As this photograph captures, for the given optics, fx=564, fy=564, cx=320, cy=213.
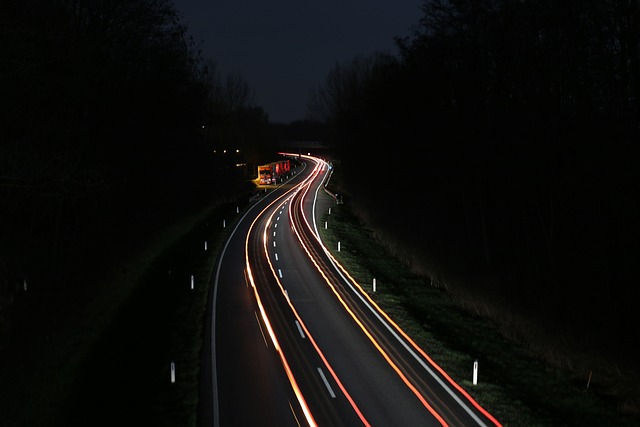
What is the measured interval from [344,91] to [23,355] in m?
65.9

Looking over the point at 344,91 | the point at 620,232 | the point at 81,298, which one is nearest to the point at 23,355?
the point at 81,298

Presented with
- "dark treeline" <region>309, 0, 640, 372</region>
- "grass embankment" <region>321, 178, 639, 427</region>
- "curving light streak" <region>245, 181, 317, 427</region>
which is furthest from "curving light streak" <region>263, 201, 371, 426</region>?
"dark treeline" <region>309, 0, 640, 372</region>

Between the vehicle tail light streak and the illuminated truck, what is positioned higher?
the illuminated truck

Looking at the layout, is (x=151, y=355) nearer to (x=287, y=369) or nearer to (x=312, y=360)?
(x=287, y=369)

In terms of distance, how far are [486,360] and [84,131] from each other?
17815mm

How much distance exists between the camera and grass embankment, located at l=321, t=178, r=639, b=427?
14508 mm

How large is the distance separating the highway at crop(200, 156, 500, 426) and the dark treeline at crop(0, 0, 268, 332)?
657 cm

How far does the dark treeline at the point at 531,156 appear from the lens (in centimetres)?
2525

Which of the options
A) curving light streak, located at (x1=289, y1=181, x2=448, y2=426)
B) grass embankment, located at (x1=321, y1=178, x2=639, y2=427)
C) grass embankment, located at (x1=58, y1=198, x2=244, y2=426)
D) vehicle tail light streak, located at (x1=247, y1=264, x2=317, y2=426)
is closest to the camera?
grass embankment, located at (x1=58, y1=198, x2=244, y2=426)

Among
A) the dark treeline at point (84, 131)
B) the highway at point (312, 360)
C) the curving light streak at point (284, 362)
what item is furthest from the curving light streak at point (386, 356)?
the dark treeline at point (84, 131)

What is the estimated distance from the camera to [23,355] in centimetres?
1741

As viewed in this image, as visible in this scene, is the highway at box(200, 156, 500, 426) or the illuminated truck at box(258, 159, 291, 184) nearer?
the highway at box(200, 156, 500, 426)

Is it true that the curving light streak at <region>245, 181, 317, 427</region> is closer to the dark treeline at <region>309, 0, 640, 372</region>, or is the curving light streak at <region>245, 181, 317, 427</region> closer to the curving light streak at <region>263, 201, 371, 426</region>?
the curving light streak at <region>263, 201, 371, 426</region>

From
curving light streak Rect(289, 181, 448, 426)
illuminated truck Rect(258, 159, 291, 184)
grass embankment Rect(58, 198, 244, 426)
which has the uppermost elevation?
illuminated truck Rect(258, 159, 291, 184)
